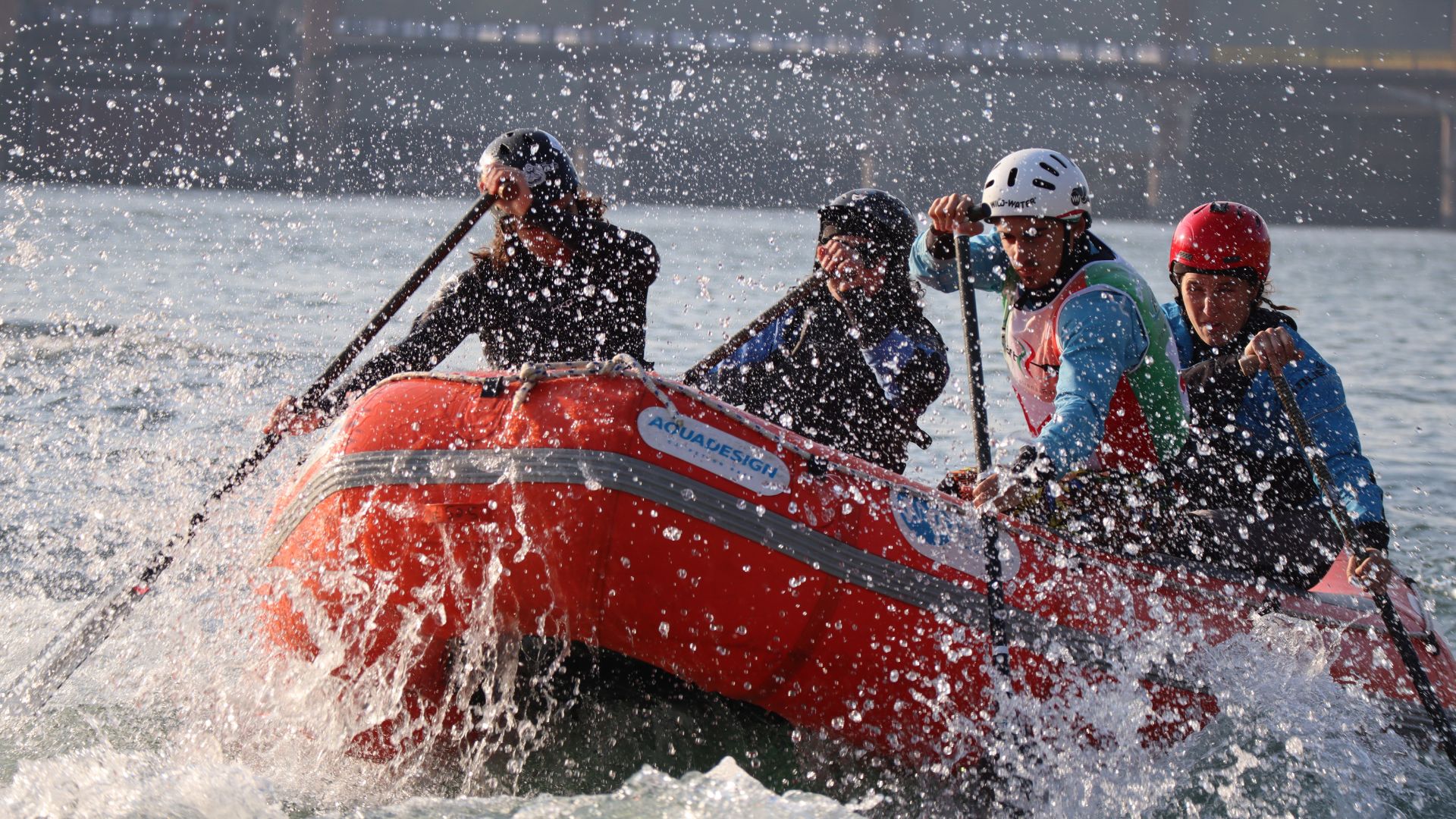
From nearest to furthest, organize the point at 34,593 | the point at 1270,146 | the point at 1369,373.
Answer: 1. the point at 34,593
2. the point at 1369,373
3. the point at 1270,146

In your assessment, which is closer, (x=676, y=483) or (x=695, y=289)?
(x=676, y=483)

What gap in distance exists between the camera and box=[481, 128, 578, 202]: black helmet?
469 cm

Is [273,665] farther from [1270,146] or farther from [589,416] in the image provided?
[1270,146]

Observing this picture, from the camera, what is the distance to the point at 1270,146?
57000mm

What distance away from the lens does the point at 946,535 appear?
3760 millimetres

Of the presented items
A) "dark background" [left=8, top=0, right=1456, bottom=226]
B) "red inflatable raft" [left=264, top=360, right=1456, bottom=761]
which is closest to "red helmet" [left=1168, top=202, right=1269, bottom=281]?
"red inflatable raft" [left=264, top=360, right=1456, bottom=761]

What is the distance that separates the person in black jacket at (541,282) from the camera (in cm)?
470

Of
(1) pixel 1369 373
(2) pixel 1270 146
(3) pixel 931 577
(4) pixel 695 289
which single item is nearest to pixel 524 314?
(3) pixel 931 577

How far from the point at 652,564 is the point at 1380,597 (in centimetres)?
242

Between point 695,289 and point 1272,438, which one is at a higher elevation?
point 1272,438

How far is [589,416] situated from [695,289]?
13726 mm

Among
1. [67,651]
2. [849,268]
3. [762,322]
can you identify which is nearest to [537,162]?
[762,322]

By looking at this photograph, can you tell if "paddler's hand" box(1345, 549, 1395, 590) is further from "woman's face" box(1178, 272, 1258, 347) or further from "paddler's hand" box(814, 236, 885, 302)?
"paddler's hand" box(814, 236, 885, 302)

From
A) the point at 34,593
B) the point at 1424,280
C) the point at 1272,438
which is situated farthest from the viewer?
the point at 1424,280
